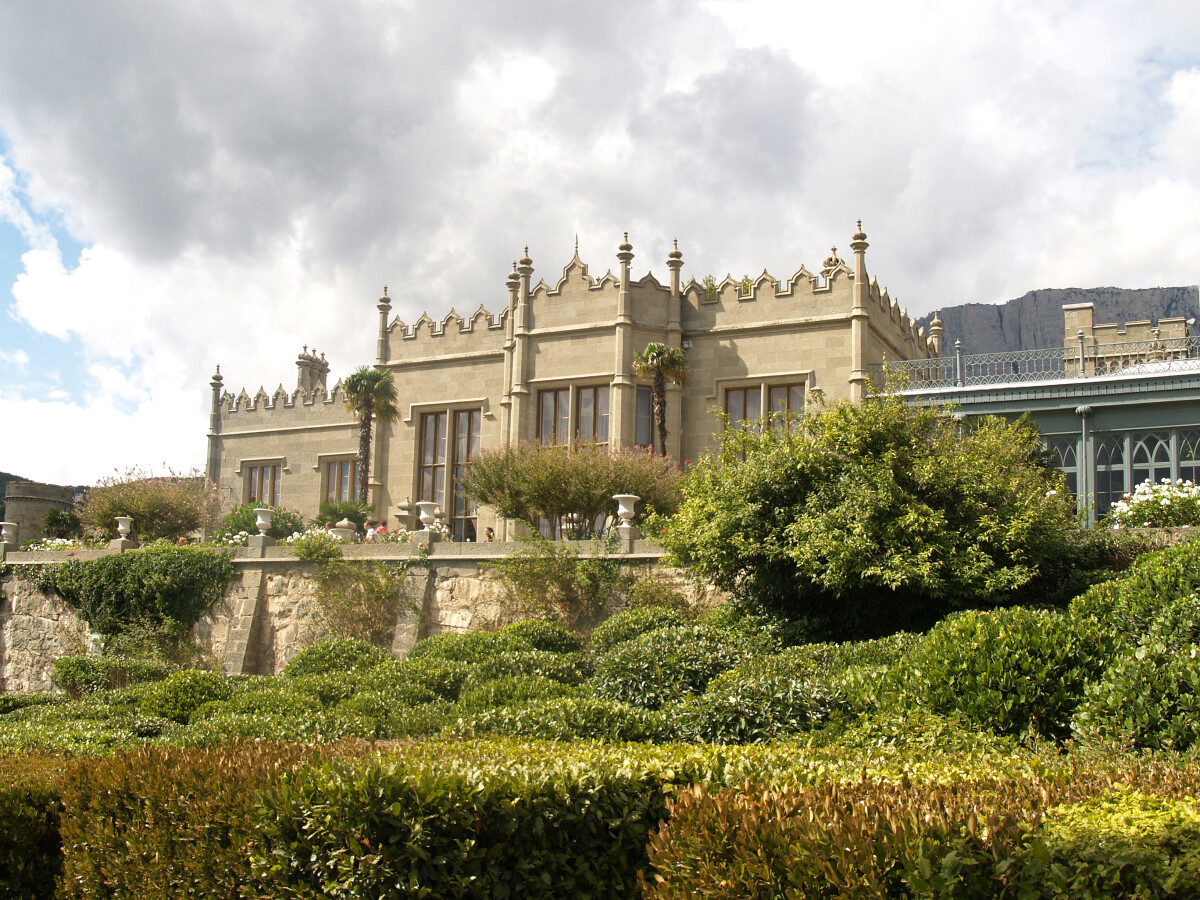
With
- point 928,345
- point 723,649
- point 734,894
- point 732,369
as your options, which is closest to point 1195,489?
point 723,649

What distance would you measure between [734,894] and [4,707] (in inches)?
542

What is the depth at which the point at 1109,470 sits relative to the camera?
16.3m

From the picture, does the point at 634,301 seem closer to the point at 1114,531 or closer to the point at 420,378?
the point at 420,378

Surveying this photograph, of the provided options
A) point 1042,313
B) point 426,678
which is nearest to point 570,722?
point 426,678

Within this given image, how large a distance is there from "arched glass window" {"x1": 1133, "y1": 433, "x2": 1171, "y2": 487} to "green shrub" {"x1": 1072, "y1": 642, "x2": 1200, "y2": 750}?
34.7ft

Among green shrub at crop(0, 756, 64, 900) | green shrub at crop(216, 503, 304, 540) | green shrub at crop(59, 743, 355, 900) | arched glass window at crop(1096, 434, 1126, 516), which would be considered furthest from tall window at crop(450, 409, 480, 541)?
green shrub at crop(59, 743, 355, 900)

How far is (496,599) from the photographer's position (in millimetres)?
16656

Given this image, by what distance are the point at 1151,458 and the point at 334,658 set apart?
13540 millimetres

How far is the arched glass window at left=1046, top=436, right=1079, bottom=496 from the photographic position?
16547mm

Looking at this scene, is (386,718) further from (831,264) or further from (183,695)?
(831,264)

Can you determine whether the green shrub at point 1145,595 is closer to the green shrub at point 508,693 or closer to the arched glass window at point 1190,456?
the green shrub at point 508,693

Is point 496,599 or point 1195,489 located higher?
point 1195,489

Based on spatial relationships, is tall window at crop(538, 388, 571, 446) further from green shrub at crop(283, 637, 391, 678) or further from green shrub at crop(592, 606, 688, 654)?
green shrub at crop(592, 606, 688, 654)

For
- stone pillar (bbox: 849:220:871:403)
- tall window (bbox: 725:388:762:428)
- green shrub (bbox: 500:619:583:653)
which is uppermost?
stone pillar (bbox: 849:220:871:403)
